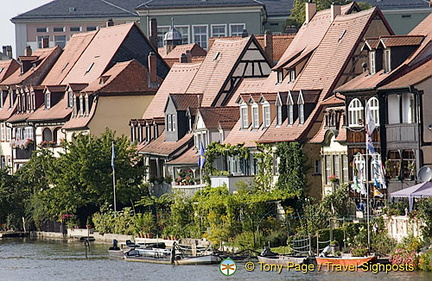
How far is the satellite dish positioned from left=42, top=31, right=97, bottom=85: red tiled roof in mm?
51301

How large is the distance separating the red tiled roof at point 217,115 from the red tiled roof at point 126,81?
56.9 ft

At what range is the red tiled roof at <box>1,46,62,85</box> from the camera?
108 metres

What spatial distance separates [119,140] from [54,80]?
25.0 metres

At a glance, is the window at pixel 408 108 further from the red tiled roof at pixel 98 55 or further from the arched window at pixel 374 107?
the red tiled roof at pixel 98 55

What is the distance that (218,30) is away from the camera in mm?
141250

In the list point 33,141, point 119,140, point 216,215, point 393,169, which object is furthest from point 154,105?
point 393,169

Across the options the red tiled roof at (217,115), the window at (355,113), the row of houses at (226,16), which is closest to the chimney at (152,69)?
the red tiled roof at (217,115)

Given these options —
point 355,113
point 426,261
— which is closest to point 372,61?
point 355,113

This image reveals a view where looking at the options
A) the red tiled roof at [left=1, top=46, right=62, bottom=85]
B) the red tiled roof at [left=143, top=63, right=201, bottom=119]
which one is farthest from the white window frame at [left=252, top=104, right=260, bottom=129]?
the red tiled roof at [left=1, top=46, right=62, bottom=85]

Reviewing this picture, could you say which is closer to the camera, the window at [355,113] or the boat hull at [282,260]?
the boat hull at [282,260]

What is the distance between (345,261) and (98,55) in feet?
160

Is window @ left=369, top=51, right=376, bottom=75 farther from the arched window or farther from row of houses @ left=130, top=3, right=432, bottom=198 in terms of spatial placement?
the arched window

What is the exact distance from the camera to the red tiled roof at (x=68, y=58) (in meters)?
104

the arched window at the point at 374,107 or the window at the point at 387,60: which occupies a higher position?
the window at the point at 387,60
